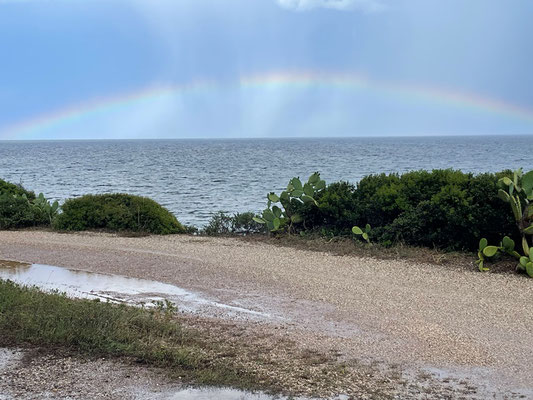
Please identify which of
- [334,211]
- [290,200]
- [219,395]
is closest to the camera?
[219,395]

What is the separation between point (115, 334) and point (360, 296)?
13.0 ft

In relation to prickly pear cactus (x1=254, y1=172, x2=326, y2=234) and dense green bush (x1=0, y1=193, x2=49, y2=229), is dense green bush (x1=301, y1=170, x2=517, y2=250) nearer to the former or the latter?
prickly pear cactus (x1=254, y1=172, x2=326, y2=234)

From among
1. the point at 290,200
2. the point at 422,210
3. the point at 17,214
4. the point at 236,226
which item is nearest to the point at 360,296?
the point at 422,210

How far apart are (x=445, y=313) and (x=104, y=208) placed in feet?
34.5

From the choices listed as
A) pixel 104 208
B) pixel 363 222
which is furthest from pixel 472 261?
pixel 104 208

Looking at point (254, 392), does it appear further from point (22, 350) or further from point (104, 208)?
point (104, 208)

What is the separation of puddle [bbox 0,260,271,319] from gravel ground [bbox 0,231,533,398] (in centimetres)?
32

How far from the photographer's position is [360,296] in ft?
29.5

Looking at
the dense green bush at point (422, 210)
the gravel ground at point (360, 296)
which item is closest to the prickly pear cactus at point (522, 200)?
the dense green bush at point (422, 210)

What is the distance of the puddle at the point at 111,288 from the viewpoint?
8391 mm

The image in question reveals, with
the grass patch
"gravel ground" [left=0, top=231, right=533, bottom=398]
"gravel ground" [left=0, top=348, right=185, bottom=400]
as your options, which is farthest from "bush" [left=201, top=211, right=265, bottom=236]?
"gravel ground" [left=0, top=348, right=185, bottom=400]

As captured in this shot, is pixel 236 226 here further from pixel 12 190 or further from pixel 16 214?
pixel 12 190

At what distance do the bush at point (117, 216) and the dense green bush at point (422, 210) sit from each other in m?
3.91

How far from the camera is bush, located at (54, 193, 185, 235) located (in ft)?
51.2
